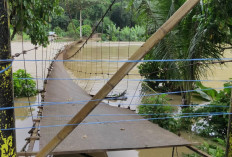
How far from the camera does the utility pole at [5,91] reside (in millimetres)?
891

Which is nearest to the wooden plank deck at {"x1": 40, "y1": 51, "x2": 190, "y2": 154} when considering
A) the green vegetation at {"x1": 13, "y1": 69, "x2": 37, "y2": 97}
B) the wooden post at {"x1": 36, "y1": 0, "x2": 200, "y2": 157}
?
the wooden post at {"x1": 36, "y1": 0, "x2": 200, "y2": 157}

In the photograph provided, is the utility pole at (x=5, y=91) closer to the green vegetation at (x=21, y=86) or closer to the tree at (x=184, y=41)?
A: the tree at (x=184, y=41)

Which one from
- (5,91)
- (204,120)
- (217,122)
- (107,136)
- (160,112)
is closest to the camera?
(5,91)

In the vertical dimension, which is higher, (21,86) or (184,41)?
(184,41)

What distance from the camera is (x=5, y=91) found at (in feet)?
3.04

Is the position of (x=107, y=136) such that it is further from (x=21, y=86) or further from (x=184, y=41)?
(x=21, y=86)

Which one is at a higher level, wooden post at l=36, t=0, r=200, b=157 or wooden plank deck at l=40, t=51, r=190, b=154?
wooden post at l=36, t=0, r=200, b=157

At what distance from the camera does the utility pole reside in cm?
89

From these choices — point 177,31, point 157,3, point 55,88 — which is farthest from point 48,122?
point 157,3

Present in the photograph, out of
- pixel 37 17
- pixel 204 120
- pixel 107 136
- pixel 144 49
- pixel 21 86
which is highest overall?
pixel 37 17

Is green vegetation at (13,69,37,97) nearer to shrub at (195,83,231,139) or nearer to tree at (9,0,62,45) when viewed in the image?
tree at (9,0,62,45)

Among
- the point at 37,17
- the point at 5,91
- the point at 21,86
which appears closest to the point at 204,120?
the point at 37,17

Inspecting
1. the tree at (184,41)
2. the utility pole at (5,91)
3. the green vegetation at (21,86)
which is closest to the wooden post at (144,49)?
the utility pole at (5,91)

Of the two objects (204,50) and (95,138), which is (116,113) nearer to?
(95,138)
